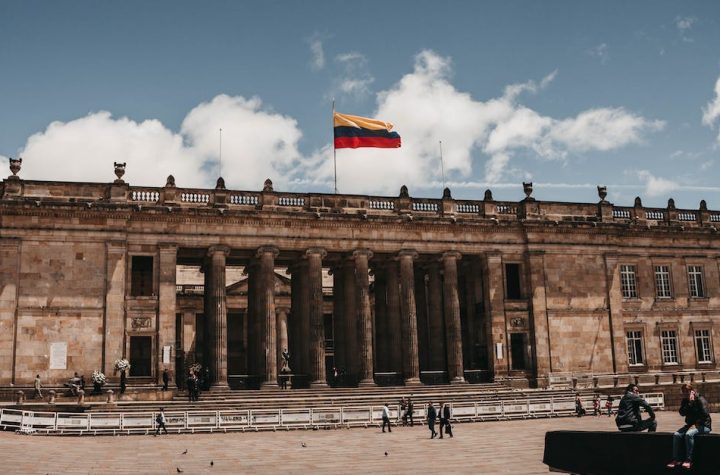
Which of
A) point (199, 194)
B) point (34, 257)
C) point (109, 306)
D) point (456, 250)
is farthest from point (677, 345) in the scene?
point (34, 257)

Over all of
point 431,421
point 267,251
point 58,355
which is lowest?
point 431,421

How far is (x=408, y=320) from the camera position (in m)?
43.4

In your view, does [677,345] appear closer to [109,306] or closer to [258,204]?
[258,204]

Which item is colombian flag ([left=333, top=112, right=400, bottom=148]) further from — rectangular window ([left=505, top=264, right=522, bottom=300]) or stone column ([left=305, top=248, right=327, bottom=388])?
rectangular window ([left=505, top=264, right=522, bottom=300])

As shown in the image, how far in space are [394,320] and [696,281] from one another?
801 inches

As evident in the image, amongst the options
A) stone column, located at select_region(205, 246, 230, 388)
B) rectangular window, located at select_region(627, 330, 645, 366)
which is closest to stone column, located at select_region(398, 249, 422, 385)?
stone column, located at select_region(205, 246, 230, 388)

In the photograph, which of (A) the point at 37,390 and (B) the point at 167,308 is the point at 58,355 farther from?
(B) the point at 167,308

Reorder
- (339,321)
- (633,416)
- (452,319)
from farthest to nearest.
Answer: (339,321), (452,319), (633,416)

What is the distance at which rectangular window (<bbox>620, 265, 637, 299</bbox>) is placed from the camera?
48125mm

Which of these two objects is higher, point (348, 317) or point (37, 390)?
point (348, 317)

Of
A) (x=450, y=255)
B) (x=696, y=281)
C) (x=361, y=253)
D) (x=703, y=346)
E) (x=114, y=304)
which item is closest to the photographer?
(x=114, y=304)

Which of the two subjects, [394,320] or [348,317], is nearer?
[348,317]

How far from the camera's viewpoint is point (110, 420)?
2877 cm

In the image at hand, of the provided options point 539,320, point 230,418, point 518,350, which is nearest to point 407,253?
point 539,320
